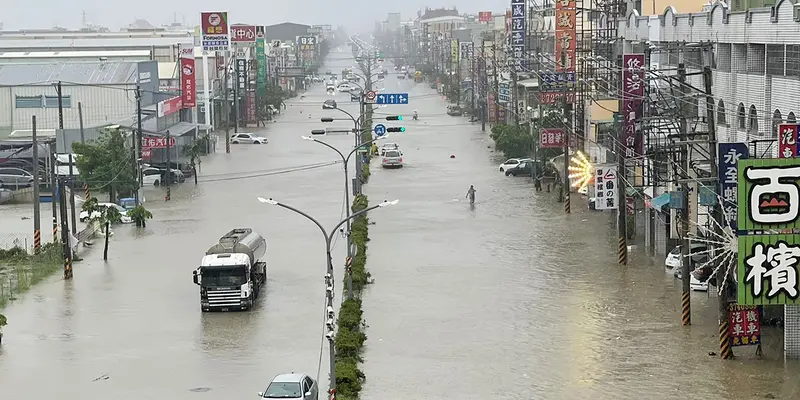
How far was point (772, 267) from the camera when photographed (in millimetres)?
19406

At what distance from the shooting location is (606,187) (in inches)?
1462

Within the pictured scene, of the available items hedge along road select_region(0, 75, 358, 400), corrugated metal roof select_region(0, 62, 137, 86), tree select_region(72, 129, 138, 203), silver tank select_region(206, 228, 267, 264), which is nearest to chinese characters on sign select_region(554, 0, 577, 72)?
hedge along road select_region(0, 75, 358, 400)

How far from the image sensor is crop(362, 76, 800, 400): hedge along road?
22.2 m

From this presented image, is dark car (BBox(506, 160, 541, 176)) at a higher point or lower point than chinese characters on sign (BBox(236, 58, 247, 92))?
lower

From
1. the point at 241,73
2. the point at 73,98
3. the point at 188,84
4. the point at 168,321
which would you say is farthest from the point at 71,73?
the point at 168,321

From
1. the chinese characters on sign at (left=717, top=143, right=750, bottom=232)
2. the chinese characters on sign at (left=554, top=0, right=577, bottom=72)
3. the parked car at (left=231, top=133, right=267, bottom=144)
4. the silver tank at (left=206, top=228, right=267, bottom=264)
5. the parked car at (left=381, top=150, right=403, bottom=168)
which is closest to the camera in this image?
the chinese characters on sign at (left=717, top=143, right=750, bottom=232)

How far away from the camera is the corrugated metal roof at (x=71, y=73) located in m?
66.2

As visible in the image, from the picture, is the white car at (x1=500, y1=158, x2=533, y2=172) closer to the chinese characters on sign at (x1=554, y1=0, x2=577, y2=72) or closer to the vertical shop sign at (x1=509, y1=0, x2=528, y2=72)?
the chinese characters on sign at (x1=554, y1=0, x2=577, y2=72)

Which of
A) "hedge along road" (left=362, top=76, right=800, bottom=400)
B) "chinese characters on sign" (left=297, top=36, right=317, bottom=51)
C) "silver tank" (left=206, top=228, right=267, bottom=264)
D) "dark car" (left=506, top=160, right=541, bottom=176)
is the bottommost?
"hedge along road" (left=362, top=76, right=800, bottom=400)

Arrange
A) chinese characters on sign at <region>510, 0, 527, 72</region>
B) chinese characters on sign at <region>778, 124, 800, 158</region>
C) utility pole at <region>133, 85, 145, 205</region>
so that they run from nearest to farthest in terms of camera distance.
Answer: chinese characters on sign at <region>778, 124, 800, 158</region>
utility pole at <region>133, 85, 145, 205</region>
chinese characters on sign at <region>510, 0, 527, 72</region>

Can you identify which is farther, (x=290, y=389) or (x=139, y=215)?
(x=139, y=215)

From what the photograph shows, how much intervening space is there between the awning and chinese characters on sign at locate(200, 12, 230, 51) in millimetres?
52324

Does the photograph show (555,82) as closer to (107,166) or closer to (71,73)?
(107,166)

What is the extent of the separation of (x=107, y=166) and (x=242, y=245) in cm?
1804
